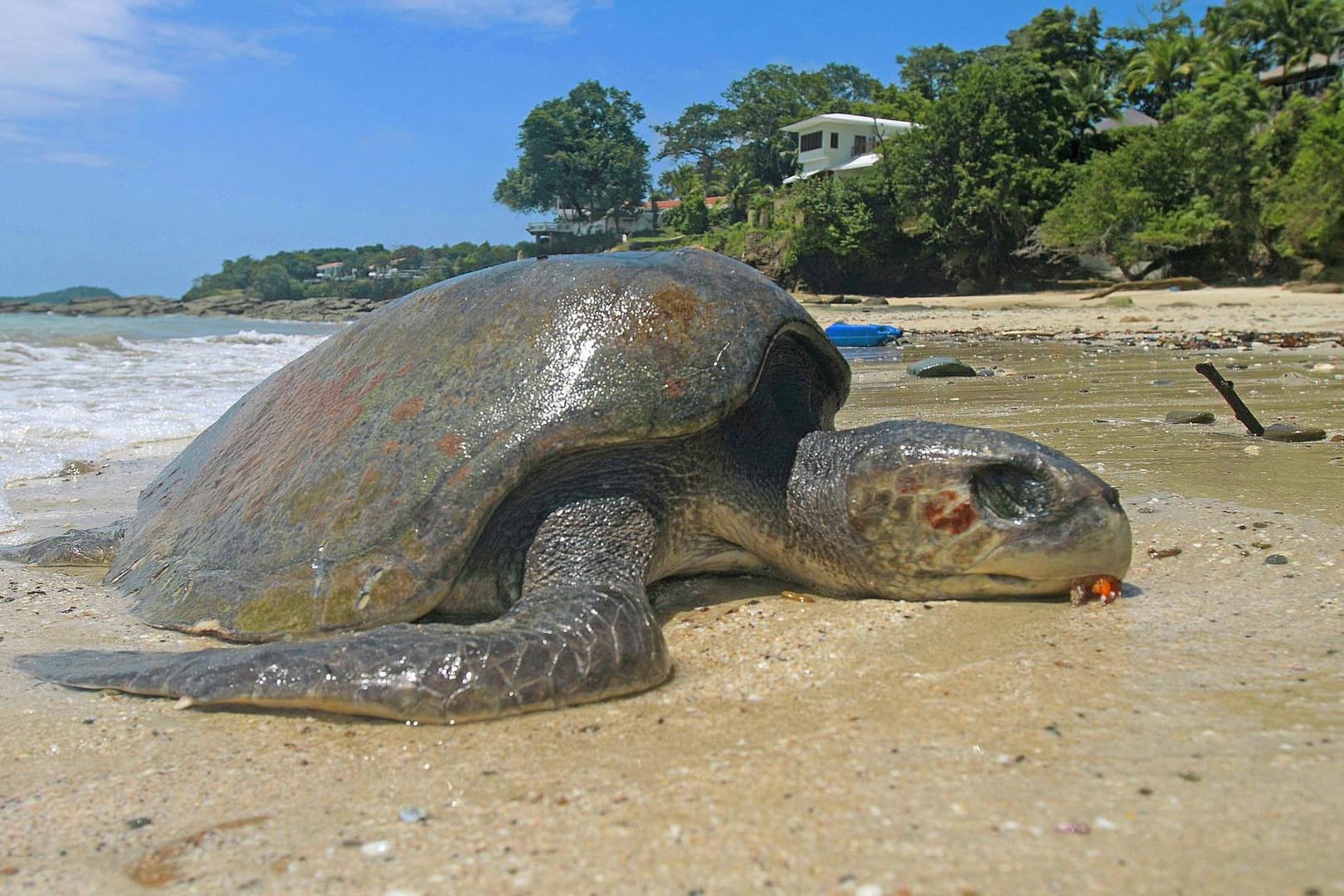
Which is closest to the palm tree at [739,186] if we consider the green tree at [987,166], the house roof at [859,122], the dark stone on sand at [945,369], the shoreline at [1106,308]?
the house roof at [859,122]

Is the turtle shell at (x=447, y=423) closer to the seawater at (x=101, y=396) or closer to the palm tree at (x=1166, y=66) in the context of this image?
the seawater at (x=101, y=396)

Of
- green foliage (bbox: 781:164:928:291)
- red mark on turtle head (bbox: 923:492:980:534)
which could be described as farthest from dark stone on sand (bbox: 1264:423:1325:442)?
green foliage (bbox: 781:164:928:291)

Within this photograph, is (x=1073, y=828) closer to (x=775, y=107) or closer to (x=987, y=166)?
(x=987, y=166)

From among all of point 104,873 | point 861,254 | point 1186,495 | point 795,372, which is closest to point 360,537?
point 104,873

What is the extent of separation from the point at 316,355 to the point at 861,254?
3748 centimetres

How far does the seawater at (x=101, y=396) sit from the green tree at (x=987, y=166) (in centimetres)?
2554

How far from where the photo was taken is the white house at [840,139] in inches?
1989

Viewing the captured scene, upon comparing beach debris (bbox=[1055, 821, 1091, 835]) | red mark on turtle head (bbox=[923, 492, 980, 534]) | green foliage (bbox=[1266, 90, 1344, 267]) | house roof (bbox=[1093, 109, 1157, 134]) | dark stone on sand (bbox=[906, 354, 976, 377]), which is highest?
house roof (bbox=[1093, 109, 1157, 134])

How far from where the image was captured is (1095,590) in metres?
2.99

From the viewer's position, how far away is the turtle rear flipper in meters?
4.39

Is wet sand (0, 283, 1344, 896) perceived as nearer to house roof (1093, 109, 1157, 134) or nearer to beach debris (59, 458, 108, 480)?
beach debris (59, 458, 108, 480)

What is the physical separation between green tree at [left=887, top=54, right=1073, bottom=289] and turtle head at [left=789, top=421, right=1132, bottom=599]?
35.1 metres

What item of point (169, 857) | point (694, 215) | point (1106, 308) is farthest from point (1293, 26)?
point (169, 857)

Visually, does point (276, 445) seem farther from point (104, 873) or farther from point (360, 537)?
point (104, 873)
